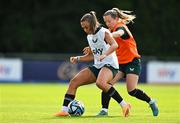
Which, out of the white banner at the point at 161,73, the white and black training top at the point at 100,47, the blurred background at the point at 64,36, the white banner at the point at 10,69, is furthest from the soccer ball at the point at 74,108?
the white banner at the point at 161,73

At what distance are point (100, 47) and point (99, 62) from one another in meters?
0.34

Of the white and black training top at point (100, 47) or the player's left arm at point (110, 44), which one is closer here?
the player's left arm at point (110, 44)

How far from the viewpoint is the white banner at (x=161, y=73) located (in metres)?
37.3

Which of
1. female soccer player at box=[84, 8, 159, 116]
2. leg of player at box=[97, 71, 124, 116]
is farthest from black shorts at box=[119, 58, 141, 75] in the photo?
leg of player at box=[97, 71, 124, 116]

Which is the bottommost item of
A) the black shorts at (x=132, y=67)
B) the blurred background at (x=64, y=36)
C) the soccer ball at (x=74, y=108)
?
the soccer ball at (x=74, y=108)

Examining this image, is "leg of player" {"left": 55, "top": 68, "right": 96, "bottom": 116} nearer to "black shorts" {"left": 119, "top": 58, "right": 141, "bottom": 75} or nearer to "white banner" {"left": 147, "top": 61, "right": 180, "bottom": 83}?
"black shorts" {"left": 119, "top": 58, "right": 141, "bottom": 75}

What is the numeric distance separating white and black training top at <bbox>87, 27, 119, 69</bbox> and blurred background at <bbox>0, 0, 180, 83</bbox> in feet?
75.9

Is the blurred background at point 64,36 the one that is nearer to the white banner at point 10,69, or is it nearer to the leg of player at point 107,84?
the white banner at point 10,69

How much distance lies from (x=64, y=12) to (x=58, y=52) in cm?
302

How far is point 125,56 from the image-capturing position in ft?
48.4

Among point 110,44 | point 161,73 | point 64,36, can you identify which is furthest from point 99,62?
point 64,36

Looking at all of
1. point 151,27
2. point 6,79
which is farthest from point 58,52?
point 6,79

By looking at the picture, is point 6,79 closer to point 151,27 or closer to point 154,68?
point 154,68

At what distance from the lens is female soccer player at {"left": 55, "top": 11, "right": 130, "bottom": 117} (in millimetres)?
13695
